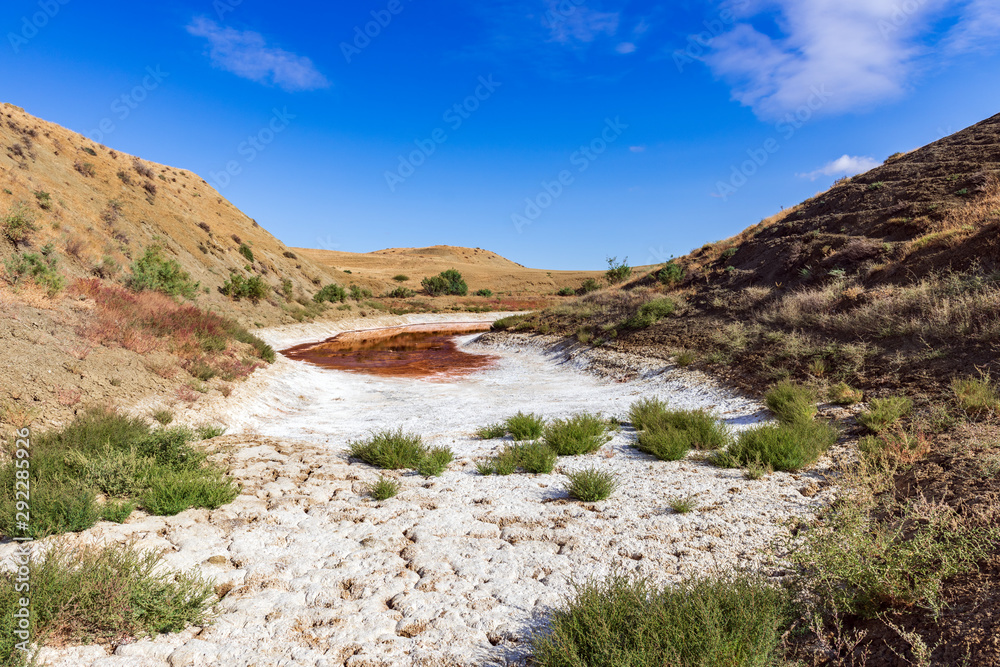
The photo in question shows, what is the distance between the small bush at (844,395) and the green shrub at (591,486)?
5.32 m

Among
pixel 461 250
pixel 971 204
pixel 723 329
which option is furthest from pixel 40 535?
pixel 461 250

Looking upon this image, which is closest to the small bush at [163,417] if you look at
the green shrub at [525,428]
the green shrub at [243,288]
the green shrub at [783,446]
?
the green shrub at [525,428]

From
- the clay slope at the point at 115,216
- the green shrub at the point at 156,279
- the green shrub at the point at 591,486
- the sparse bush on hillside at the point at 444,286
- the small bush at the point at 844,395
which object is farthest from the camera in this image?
the sparse bush on hillside at the point at 444,286

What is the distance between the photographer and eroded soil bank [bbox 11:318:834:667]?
3230 mm

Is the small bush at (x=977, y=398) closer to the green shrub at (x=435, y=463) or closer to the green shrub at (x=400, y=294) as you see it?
the green shrub at (x=435, y=463)

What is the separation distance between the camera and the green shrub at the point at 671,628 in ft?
8.49

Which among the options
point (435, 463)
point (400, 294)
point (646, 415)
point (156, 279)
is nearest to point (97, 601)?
point (435, 463)

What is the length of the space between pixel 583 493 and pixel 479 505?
4.20 ft

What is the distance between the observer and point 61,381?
748 centimetres

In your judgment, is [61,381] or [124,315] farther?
[124,315]

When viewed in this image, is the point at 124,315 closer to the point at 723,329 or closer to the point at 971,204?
the point at 723,329

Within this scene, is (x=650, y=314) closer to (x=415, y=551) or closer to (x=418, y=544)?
(x=418, y=544)

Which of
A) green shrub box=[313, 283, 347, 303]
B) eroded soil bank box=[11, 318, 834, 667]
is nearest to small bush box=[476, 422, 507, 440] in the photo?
eroded soil bank box=[11, 318, 834, 667]

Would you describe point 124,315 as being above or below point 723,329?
above
